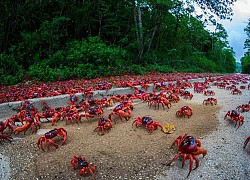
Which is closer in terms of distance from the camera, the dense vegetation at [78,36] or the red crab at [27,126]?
the red crab at [27,126]

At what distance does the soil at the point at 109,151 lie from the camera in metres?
3.01

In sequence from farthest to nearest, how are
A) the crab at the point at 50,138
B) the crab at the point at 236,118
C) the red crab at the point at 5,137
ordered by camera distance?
1. the crab at the point at 236,118
2. the red crab at the point at 5,137
3. the crab at the point at 50,138

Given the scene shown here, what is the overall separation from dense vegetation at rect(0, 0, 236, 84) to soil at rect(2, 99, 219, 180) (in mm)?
7830

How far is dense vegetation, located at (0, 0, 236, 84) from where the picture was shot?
1244 cm

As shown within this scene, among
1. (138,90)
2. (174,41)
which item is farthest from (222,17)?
(138,90)

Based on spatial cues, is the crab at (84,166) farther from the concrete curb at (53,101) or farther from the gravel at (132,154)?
the concrete curb at (53,101)

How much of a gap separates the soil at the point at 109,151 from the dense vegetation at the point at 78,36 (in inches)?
308

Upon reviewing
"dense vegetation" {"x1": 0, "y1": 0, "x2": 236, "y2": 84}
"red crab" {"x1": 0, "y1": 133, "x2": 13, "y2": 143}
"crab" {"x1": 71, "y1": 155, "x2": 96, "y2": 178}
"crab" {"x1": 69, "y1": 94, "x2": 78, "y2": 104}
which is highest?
"dense vegetation" {"x1": 0, "y1": 0, "x2": 236, "y2": 84}

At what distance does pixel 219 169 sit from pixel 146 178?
3.51 feet

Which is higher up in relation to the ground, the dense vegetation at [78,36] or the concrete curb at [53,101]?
the dense vegetation at [78,36]

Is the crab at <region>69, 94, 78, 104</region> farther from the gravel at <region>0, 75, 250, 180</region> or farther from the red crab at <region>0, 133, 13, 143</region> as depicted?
the red crab at <region>0, 133, 13, 143</region>

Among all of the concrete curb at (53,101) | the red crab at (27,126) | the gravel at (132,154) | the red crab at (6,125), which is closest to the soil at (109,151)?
the gravel at (132,154)

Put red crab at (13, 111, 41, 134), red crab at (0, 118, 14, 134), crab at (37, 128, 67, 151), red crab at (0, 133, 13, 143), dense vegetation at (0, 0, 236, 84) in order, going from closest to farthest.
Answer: crab at (37, 128, 67, 151) → red crab at (0, 133, 13, 143) → red crab at (0, 118, 14, 134) → red crab at (13, 111, 41, 134) → dense vegetation at (0, 0, 236, 84)

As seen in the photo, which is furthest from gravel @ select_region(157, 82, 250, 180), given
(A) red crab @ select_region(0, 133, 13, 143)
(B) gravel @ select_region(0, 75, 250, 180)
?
(A) red crab @ select_region(0, 133, 13, 143)
